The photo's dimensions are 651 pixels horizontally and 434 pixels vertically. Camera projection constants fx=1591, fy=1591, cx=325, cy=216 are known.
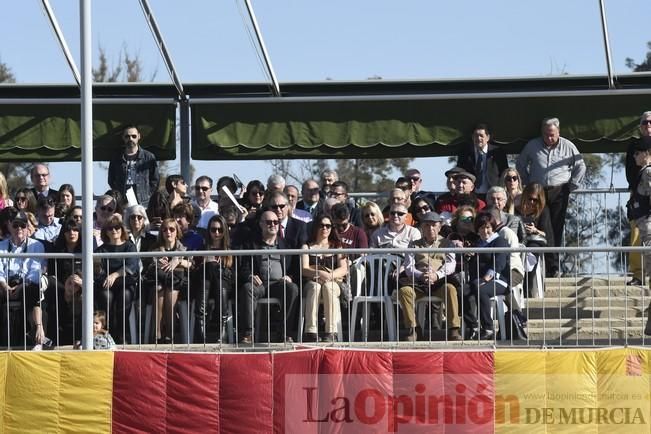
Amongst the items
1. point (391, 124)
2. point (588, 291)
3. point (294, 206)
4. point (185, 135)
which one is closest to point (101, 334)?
point (294, 206)

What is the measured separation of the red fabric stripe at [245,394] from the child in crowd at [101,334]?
3.76 feet

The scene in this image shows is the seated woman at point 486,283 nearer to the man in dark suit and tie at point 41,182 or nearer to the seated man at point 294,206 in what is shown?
the seated man at point 294,206

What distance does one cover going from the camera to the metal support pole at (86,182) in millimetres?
14531

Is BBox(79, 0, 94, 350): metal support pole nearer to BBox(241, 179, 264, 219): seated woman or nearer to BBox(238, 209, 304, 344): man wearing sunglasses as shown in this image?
BBox(238, 209, 304, 344): man wearing sunglasses

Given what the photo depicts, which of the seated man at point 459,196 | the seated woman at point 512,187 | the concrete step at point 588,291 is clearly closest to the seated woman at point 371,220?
the seated man at point 459,196

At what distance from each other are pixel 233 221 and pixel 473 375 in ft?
11.7

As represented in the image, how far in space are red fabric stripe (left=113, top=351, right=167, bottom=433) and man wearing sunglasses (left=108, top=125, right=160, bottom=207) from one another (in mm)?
4071

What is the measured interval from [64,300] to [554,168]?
5741 millimetres

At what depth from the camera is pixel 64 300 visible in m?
15.1

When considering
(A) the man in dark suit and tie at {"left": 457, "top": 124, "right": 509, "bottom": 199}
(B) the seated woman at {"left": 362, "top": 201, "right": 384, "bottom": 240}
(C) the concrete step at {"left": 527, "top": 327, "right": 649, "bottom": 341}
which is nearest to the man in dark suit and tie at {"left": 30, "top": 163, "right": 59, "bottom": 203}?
(B) the seated woman at {"left": 362, "top": 201, "right": 384, "bottom": 240}

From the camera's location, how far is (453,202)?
17.0m

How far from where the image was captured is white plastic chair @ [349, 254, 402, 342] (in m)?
14.9

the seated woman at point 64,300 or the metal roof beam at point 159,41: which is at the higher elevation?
the metal roof beam at point 159,41

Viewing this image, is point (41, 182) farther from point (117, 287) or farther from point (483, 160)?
point (483, 160)
